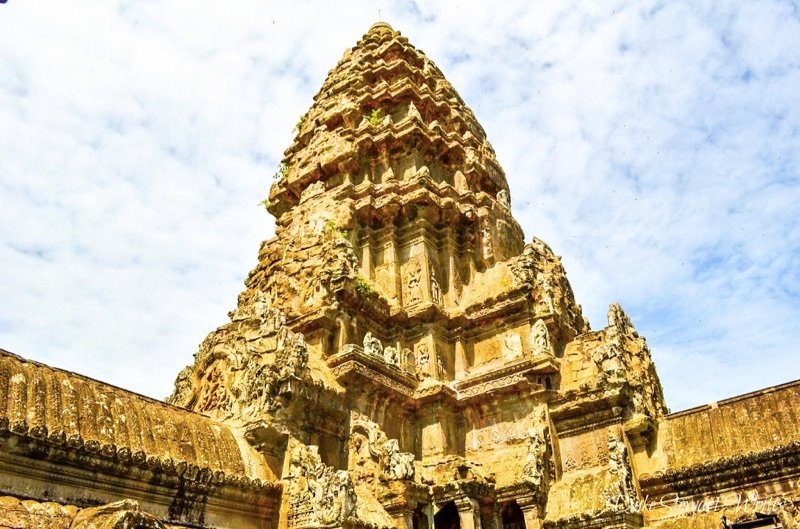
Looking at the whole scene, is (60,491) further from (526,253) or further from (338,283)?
(526,253)

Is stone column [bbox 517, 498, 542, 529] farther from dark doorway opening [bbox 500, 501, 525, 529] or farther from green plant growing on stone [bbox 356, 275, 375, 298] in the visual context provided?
green plant growing on stone [bbox 356, 275, 375, 298]

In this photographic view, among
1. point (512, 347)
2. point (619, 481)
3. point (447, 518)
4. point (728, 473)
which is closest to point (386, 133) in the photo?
point (512, 347)

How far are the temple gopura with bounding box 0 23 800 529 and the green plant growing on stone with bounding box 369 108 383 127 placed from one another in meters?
0.14

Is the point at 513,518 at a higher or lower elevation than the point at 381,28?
lower

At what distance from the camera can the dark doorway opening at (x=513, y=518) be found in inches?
551

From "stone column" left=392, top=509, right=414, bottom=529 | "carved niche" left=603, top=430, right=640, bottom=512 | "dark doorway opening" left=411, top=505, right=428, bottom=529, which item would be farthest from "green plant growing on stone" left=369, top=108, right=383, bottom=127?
"stone column" left=392, top=509, right=414, bottom=529

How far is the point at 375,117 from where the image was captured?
21.3m

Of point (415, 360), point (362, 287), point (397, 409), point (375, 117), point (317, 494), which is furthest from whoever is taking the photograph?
point (375, 117)

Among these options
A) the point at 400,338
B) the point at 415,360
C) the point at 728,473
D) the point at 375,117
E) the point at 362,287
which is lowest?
the point at 728,473

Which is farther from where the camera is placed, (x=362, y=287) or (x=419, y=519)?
(x=362, y=287)

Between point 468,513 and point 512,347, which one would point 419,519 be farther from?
point 512,347

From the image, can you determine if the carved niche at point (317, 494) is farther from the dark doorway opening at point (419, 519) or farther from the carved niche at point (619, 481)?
the carved niche at point (619, 481)

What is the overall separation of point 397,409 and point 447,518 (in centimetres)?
271

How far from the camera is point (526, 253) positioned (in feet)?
57.1
